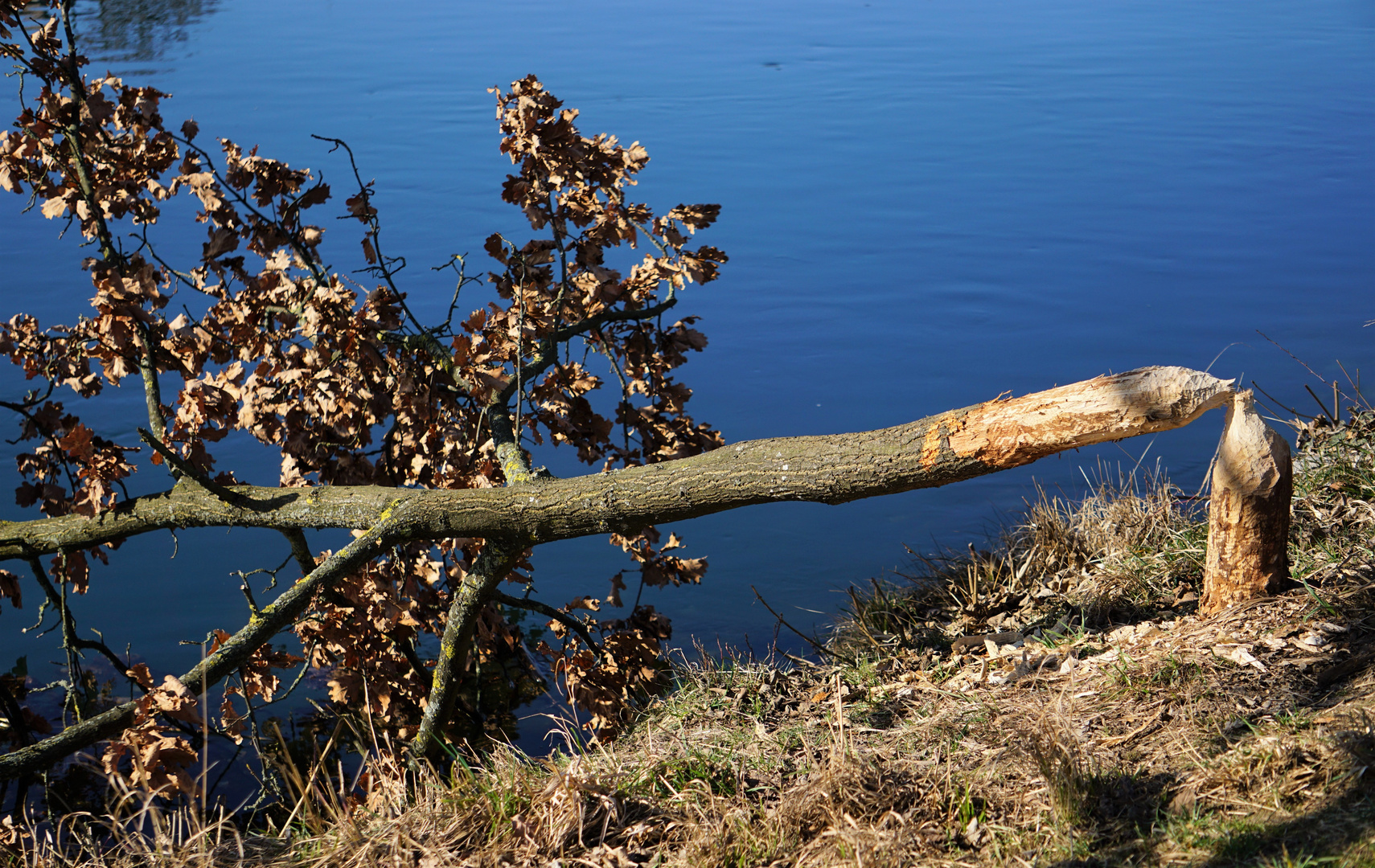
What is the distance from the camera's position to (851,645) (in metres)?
4.86

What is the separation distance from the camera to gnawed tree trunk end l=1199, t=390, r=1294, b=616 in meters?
3.51

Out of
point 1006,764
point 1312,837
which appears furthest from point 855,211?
point 1312,837

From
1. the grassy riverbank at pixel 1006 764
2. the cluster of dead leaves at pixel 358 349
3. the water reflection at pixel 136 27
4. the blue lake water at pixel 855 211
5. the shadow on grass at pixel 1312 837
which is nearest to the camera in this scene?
the shadow on grass at pixel 1312 837

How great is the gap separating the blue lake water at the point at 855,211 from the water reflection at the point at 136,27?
5.2 inches

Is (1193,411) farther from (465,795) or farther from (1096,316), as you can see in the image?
(1096,316)

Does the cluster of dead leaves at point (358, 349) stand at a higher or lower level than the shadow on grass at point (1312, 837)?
higher

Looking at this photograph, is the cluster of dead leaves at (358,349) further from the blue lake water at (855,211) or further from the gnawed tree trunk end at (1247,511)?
the gnawed tree trunk end at (1247,511)

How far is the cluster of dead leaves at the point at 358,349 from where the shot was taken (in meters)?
3.89

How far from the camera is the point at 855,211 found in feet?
38.5

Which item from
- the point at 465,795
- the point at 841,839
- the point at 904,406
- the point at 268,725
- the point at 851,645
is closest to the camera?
the point at 841,839

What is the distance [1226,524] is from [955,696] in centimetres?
110

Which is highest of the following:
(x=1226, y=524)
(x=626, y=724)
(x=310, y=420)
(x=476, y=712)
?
(x=310, y=420)

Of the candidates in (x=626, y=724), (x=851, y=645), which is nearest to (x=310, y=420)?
(x=626, y=724)

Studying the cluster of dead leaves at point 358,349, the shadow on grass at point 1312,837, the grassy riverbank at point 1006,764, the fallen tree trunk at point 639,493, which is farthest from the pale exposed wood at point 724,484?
the shadow on grass at point 1312,837
